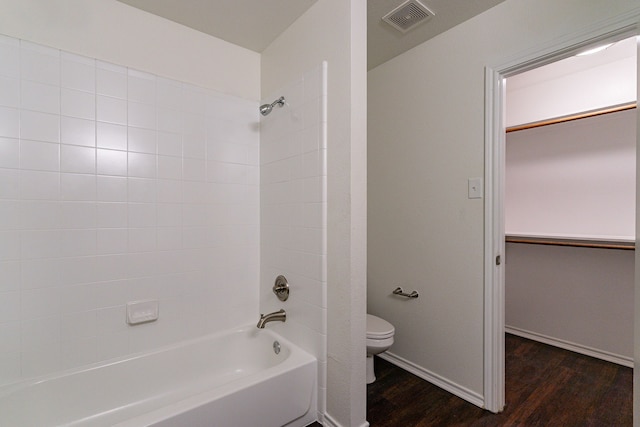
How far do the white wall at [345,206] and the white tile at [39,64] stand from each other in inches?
52.3

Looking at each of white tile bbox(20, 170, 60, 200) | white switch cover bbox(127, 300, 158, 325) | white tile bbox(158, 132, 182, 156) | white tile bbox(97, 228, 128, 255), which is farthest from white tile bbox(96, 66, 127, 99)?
white switch cover bbox(127, 300, 158, 325)

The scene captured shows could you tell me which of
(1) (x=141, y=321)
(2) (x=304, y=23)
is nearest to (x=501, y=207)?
(2) (x=304, y=23)

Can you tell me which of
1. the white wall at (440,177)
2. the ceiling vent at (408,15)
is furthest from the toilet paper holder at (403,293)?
the ceiling vent at (408,15)

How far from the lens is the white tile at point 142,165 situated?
5.22 feet

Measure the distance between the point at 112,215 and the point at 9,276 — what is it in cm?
47

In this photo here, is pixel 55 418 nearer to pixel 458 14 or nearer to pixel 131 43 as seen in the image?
pixel 131 43

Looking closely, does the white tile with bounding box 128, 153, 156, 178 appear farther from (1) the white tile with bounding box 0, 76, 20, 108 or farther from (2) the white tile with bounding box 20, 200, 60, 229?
(1) the white tile with bounding box 0, 76, 20, 108

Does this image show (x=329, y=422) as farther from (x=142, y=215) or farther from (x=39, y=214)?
(x=39, y=214)

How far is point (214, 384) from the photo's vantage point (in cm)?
174

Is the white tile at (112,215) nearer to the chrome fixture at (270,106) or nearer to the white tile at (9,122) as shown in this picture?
the white tile at (9,122)

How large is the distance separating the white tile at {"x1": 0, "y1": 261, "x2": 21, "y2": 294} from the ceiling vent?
2.31m

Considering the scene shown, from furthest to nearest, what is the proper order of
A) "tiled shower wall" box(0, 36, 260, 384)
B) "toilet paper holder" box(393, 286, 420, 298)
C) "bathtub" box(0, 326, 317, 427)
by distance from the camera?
"toilet paper holder" box(393, 286, 420, 298)
"tiled shower wall" box(0, 36, 260, 384)
"bathtub" box(0, 326, 317, 427)

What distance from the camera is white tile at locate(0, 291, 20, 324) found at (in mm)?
1302

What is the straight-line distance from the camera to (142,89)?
1.62 meters
